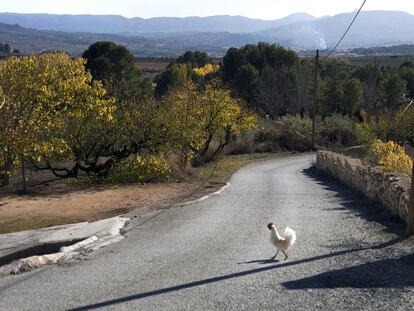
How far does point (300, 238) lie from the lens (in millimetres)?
11500

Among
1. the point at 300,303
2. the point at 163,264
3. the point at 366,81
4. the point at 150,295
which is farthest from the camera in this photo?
the point at 366,81

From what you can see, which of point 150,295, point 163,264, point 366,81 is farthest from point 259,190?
point 366,81

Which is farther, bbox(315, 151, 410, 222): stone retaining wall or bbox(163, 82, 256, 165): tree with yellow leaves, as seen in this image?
bbox(163, 82, 256, 165): tree with yellow leaves

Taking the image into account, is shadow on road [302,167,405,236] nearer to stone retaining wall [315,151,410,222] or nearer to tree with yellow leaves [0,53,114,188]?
stone retaining wall [315,151,410,222]

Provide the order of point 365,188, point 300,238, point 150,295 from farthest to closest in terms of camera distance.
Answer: point 365,188 → point 300,238 → point 150,295

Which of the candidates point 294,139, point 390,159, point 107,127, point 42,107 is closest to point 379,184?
point 390,159

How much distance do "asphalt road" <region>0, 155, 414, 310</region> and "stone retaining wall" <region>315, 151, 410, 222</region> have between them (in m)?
0.39

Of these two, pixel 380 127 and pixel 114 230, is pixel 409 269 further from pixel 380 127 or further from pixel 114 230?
pixel 380 127

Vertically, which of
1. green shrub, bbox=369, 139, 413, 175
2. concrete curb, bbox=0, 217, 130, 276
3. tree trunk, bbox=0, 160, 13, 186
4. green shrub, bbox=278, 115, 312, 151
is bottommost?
green shrub, bbox=278, 115, 312, 151

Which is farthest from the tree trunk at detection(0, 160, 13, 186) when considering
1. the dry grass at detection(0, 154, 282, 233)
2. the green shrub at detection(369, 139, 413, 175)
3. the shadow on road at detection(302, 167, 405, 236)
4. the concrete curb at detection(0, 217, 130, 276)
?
the green shrub at detection(369, 139, 413, 175)

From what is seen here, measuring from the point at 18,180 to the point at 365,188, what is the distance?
565 inches

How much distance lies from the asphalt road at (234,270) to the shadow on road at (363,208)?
0.24 feet

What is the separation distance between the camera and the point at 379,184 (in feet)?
51.4

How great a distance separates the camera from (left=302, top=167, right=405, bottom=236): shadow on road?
12.5 metres
